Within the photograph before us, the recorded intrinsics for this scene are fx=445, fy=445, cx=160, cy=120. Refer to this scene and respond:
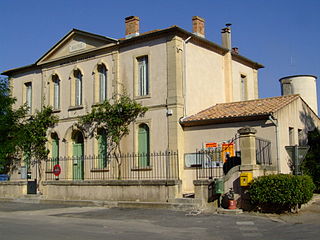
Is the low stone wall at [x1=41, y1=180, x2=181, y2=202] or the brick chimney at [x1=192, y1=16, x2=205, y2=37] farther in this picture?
the brick chimney at [x1=192, y1=16, x2=205, y2=37]

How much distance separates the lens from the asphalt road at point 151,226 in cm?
1050

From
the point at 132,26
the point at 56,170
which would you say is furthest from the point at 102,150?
the point at 132,26

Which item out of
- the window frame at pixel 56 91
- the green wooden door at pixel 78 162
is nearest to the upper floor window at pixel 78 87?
the window frame at pixel 56 91

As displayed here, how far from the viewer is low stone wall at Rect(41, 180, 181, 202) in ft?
56.6

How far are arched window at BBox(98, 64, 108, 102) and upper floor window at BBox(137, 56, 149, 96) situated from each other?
7.24 ft

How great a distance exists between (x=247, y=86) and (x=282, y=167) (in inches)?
349

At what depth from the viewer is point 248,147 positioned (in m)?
15.8

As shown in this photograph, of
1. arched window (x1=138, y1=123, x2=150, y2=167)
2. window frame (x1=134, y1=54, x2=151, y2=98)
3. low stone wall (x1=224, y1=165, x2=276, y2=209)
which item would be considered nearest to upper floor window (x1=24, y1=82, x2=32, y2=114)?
window frame (x1=134, y1=54, x2=151, y2=98)

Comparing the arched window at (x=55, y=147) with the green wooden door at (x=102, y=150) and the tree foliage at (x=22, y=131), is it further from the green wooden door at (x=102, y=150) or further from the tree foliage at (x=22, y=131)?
the green wooden door at (x=102, y=150)

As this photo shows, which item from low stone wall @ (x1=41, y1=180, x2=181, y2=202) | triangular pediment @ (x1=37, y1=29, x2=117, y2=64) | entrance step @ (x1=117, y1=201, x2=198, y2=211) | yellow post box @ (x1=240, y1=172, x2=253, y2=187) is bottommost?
entrance step @ (x1=117, y1=201, x2=198, y2=211)

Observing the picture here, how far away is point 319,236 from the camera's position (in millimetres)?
10359

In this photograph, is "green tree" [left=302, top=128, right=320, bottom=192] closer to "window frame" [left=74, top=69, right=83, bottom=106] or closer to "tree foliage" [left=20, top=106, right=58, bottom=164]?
"window frame" [left=74, top=69, right=83, bottom=106]

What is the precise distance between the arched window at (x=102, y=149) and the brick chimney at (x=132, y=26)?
517 centimetres

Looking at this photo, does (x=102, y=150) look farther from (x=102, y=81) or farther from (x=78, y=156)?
(x=102, y=81)
